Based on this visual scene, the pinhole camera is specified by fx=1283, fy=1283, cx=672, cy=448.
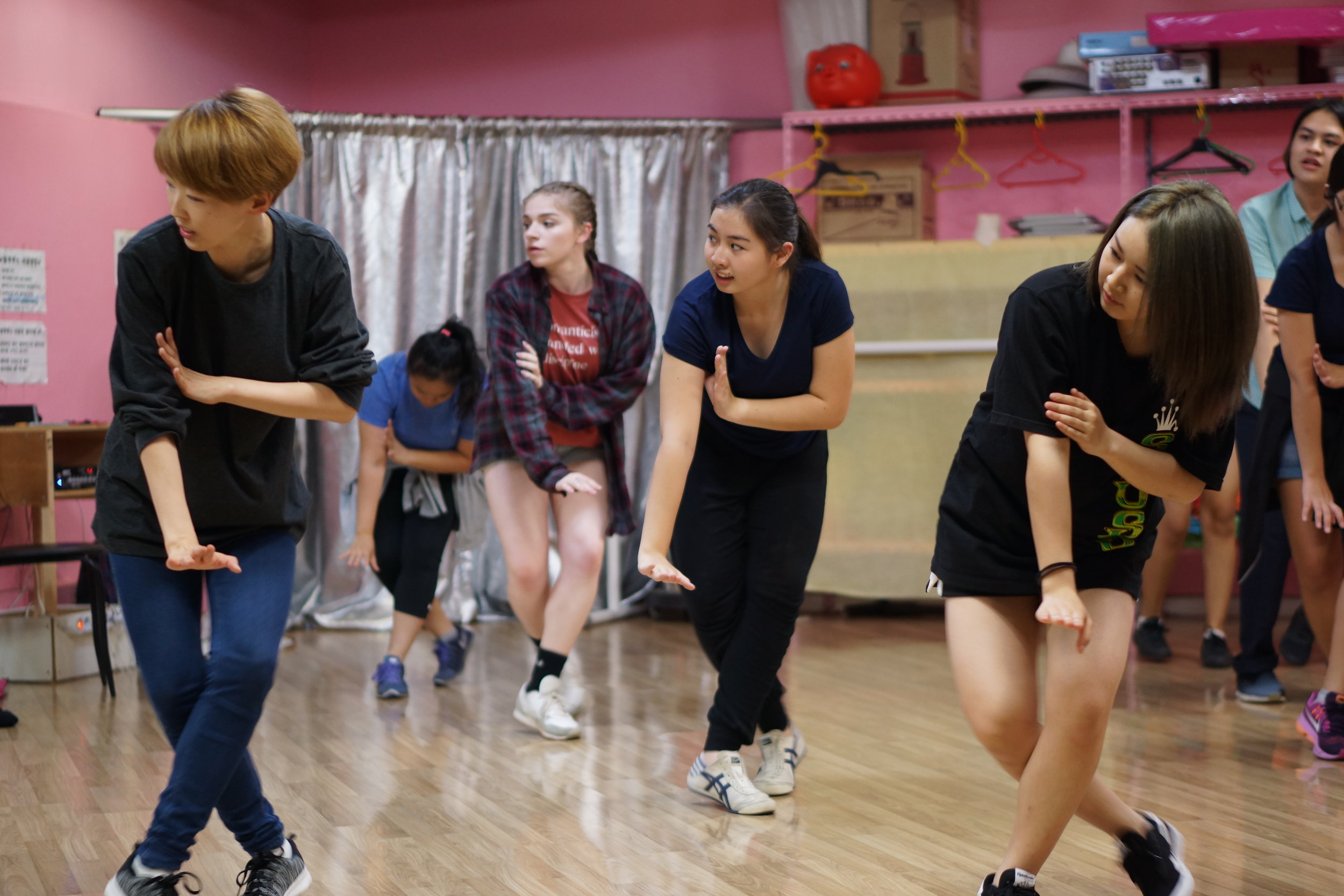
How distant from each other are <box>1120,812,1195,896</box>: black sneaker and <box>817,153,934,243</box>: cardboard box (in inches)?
146

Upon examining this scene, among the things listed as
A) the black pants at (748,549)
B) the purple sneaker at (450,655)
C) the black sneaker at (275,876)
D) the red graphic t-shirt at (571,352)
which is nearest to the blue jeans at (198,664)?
the black sneaker at (275,876)

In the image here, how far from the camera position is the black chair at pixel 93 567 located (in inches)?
164

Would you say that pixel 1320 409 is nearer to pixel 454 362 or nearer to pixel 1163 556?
pixel 1163 556

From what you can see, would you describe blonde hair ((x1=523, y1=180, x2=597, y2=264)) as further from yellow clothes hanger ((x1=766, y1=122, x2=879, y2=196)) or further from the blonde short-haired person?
yellow clothes hanger ((x1=766, y1=122, x2=879, y2=196))

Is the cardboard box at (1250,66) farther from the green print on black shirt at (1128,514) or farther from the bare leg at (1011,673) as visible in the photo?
the bare leg at (1011,673)

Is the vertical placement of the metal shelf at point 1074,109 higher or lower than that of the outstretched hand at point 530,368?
higher

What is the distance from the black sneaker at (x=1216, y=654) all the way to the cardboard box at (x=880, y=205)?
2.06 m

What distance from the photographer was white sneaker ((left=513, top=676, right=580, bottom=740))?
3490 millimetres

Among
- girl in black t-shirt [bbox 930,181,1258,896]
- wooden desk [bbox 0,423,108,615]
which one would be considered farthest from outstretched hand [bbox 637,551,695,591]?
wooden desk [bbox 0,423,108,615]

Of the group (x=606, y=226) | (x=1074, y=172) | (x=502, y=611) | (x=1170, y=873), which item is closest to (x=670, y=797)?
(x=1170, y=873)

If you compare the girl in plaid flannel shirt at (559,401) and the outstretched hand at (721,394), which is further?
the girl in plaid flannel shirt at (559,401)

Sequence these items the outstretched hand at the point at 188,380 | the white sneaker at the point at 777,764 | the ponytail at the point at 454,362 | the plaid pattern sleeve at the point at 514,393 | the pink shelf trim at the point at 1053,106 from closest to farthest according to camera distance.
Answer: the outstretched hand at the point at 188,380 → the white sneaker at the point at 777,764 → the plaid pattern sleeve at the point at 514,393 → the ponytail at the point at 454,362 → the pink shelf trim at the point at 1053,106

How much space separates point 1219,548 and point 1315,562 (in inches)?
39.1

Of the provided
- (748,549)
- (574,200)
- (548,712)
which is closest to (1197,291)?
(748,549)
